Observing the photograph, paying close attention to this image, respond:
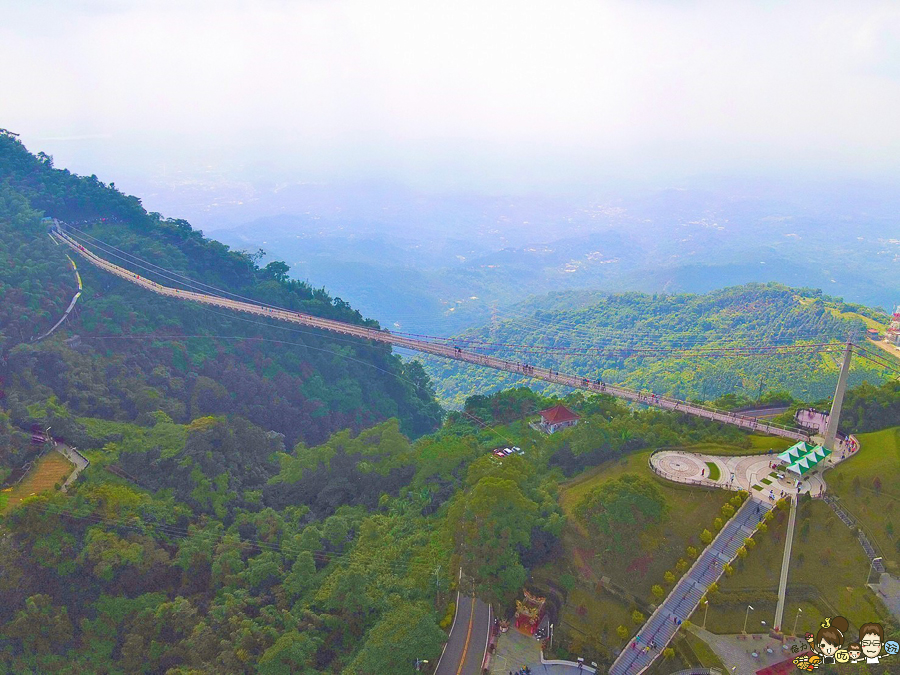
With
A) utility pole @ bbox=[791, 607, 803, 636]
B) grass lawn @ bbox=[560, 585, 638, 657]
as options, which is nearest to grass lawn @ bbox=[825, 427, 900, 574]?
utility pole @ bbox=[791, 607, 803, 636]

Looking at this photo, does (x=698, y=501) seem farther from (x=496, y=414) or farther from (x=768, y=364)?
(x=768, y=364)

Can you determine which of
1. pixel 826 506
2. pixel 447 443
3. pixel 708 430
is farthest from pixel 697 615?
pixel 447 443

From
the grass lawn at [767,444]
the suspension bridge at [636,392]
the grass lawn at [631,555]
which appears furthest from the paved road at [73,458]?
the grass lawn at [767,444]

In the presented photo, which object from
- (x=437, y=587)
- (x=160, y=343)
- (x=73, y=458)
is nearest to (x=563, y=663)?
(x=437, y=587)

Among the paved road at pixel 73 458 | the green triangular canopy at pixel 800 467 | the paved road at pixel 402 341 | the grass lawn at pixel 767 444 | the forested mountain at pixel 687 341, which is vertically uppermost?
the paved road at pixel 402 341

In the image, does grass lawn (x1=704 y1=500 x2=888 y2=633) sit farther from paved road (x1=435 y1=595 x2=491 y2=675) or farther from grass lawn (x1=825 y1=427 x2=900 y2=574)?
paved road (x1=435 y1=595 x2=491 y2=675)

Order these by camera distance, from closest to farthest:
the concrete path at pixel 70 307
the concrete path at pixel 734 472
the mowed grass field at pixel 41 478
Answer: the concrete path at pixel 734 472 → the mowed grass field at pixel 41 478 → the concrete path at pixel 70 307

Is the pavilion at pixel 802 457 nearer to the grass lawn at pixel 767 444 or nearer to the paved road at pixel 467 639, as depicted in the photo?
the grass lawn at pixel 767 444
